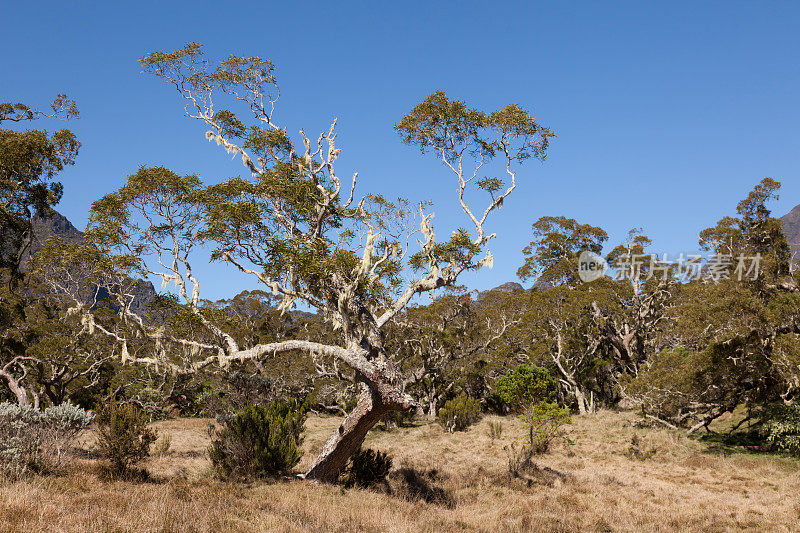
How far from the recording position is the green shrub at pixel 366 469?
12.1m

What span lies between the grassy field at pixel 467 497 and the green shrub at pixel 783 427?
65 centimetres

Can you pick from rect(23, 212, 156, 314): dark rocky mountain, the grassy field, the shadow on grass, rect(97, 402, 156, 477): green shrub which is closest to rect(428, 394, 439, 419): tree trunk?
the grassy field

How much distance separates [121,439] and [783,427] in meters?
20.0

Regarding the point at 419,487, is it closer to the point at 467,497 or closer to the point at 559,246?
the point at 467,497

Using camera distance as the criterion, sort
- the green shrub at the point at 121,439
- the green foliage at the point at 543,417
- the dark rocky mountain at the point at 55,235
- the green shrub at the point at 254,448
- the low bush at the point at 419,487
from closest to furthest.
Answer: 1. the green shrub at the point at 121,439
2. the low bush at the point at 419,487
3. the green shrub at the point at 254,448
4. the dark rocky mountain at the point at 55,235
5. the green foliage at the point at 543,417

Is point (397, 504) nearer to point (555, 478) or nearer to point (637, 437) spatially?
point (555, 478)

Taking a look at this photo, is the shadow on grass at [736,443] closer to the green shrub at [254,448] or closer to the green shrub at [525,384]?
the green shrub at [525,384]

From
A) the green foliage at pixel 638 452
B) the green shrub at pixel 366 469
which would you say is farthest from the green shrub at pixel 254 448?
the green foliage at pixel 638 452

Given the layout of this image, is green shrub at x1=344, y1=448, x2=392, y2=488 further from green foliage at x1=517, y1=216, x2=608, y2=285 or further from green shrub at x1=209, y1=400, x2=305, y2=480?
green foliage at x1=517, y1=216, x2=608, y2=285

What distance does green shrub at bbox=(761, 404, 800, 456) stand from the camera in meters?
15.4

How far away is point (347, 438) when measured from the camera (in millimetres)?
11367

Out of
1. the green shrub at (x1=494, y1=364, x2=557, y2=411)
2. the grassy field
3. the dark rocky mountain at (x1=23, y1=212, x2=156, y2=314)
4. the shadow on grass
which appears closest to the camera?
the grassy field

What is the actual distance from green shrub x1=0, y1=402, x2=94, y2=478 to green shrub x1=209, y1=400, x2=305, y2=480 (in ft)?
10.2

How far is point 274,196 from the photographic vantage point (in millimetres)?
13016
